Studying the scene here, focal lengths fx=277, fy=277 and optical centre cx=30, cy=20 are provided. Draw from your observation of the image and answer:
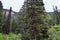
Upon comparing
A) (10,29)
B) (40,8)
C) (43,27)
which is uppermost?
(40,8)

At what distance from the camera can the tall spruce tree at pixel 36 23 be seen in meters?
39.4

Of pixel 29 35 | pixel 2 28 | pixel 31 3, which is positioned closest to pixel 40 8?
pixel 31 3

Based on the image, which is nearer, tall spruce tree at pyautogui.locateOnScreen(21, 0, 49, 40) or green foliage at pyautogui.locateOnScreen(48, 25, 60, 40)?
green foliage at pyautogui.locateOnScreen(48, 25, 60, 40)

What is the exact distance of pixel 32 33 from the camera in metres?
39.5

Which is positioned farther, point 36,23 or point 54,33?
point 36,23

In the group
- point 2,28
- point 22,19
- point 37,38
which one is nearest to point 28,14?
point 22,19

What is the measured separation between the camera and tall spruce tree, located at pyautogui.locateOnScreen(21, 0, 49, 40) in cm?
3944

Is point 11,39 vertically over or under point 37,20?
under

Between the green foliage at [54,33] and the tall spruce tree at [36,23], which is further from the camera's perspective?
the tall spruce tree at [36,23]

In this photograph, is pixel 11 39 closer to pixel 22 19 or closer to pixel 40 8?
pixel 22 19

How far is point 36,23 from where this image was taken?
39562 millimetres

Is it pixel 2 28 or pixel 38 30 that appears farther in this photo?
pixel 2 28

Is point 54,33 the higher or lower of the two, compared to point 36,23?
lower

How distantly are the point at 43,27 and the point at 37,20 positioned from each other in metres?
1.35
